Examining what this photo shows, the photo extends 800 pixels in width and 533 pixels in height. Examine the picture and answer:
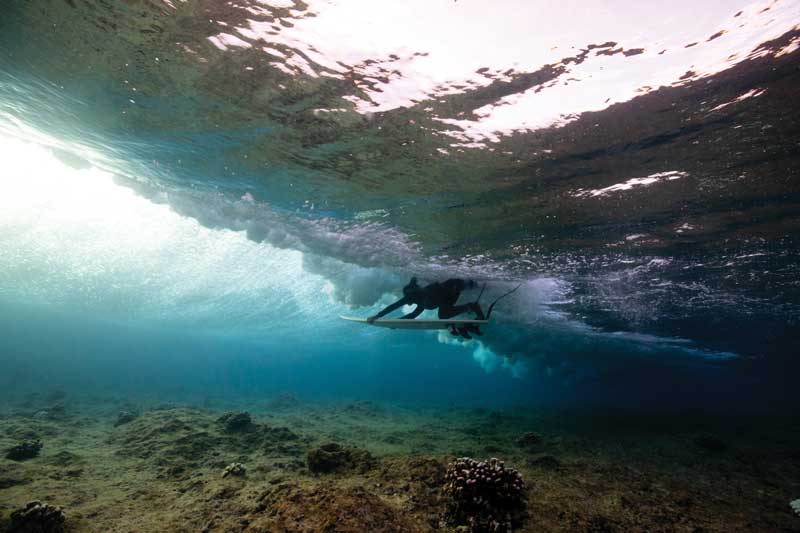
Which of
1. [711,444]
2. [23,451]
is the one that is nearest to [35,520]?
[23,451]

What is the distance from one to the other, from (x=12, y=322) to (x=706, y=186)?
189 m

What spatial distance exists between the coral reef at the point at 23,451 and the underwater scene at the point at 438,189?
0.38 meters

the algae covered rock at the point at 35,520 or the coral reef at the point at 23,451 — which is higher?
the algae covered rock at the point at 35,520

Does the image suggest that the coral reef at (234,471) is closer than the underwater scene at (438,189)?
No

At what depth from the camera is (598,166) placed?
991 cm

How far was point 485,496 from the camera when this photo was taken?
6.15 meters

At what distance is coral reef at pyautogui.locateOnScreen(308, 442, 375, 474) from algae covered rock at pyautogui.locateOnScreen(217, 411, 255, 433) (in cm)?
751

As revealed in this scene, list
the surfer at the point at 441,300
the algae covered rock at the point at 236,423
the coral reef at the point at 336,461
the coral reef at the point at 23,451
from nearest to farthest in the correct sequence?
1. the coral reef at the point at 336,461
2. the coral reef at the point at 23,451
3. the surfer at the point at 441,300
4. the algae covered rock at the point at 236,423

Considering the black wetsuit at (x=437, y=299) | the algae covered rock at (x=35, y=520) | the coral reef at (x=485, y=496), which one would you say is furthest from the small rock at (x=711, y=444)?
the algae covered rock at (x=35, y=520)

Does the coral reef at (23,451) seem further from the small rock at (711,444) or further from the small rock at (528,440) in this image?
the small rock at (711,444)

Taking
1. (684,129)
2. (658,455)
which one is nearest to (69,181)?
(684,129)

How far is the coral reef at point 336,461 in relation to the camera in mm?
8422

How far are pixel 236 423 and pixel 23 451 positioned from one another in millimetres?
6290

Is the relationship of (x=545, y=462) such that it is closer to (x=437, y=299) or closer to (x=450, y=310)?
(x=450, y=310)
